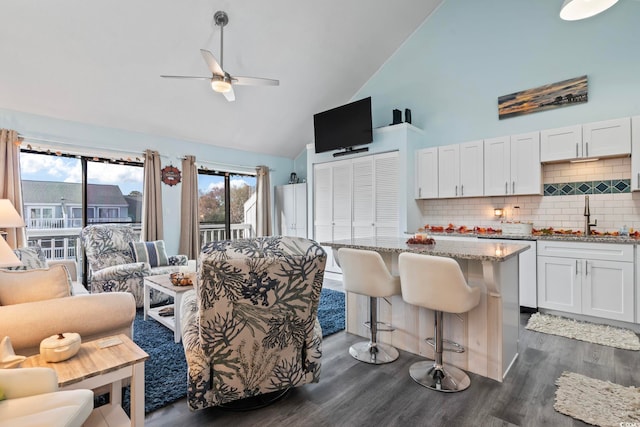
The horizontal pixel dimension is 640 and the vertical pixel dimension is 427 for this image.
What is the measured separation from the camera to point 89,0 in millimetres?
3295

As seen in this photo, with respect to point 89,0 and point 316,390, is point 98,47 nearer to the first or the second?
point 89,0

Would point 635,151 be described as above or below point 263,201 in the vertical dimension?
above

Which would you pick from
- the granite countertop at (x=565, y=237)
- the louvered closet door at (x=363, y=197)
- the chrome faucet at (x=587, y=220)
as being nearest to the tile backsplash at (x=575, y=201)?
the chrome faucet at (x=587, y=220)

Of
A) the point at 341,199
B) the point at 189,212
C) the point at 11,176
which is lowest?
the point at 189,212

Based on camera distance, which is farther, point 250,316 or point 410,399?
point 410,399

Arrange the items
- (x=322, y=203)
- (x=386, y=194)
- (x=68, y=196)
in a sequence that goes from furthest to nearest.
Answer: (x=322, y=203)
(x=386, y=194)
(x=68, y=196)

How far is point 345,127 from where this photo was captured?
5.27 meters

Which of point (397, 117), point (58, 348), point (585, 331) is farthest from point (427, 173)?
point (58, 348)

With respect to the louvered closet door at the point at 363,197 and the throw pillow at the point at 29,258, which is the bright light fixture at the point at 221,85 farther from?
the louvered closet door at the point at 363,197

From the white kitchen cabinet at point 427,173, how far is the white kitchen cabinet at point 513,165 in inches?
27.0

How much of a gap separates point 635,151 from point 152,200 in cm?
637

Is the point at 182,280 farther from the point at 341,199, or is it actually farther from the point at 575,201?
the point at 575,201

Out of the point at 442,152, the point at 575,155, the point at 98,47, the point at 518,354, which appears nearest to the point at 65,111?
the point at 98,47

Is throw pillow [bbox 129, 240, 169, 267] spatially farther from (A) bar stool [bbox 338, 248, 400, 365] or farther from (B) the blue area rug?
(A) bar stool [bbox 338, 248, 400, 365]
